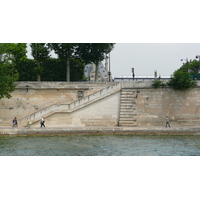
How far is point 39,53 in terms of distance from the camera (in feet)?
108

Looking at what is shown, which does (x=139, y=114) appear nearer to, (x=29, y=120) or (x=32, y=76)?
(x=29, y=120)

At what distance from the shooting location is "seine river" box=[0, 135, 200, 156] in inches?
700

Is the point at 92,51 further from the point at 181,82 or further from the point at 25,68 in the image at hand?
the point at 181,82

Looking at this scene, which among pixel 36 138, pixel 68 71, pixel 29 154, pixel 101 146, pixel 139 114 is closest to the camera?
pixel 29 154

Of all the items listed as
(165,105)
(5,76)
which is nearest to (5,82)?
(5,76)

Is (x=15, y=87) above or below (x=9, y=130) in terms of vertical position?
above

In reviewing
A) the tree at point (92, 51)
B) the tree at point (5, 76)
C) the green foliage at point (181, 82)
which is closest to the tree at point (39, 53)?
the tree at point (92, 51)

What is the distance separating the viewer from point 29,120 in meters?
25.7

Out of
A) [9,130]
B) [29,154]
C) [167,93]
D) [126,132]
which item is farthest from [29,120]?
[167,93]

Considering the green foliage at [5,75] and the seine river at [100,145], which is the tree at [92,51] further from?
the seine river at [100,145]

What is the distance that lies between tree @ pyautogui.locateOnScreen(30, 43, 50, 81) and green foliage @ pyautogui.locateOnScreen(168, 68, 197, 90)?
12027mm

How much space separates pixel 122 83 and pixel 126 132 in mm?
4528


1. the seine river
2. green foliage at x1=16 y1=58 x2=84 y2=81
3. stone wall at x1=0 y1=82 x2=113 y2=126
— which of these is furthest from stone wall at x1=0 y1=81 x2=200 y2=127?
green foliage at x1=16 y1=58 x2=84 y2=81

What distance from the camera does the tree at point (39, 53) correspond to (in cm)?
3278
